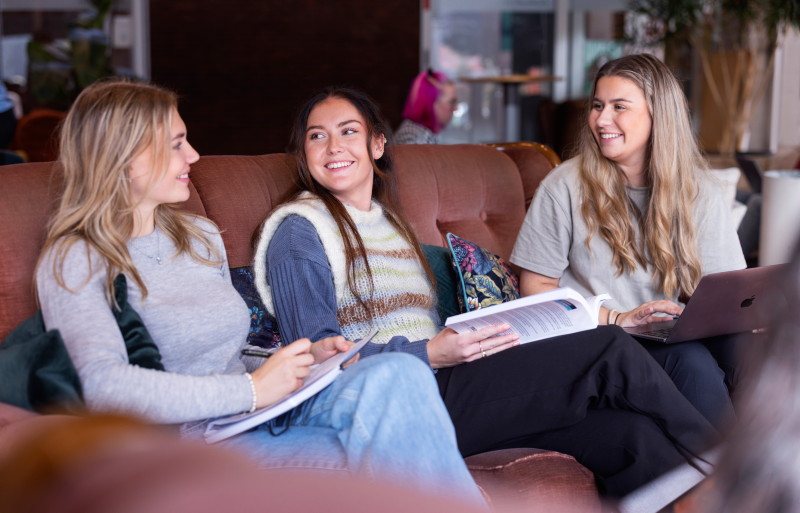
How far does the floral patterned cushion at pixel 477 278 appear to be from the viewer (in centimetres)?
233

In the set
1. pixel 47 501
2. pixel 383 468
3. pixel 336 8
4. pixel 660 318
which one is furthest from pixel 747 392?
pixel 336 8

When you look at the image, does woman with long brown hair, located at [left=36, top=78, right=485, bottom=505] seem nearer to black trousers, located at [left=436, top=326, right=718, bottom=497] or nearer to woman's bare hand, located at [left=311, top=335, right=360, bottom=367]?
woman's bare hand, located at [left=311, top=335, right=360, bottom=367]

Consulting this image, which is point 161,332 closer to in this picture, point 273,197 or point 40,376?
point 40,376

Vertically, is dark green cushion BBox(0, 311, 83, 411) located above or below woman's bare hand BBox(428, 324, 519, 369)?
above

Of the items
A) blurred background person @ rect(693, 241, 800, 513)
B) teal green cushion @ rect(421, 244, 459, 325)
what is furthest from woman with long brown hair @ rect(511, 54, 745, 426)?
blurred background person @ rect(693, 241, 800, 513)

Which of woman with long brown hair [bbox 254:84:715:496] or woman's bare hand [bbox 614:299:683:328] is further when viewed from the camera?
woman's bare hand [bbox 614:299:683:328]

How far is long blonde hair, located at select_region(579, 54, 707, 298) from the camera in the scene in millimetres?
2303

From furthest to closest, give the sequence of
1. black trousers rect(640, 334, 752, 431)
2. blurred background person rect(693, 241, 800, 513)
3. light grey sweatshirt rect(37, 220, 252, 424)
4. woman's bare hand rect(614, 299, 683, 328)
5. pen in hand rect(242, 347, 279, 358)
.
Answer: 1. woman's bare hand rect(614, 299, 683, 328)
2. black trousers rect(640, 334, 752, 431)
3. pen in hand rect(242, 347, 279, 358)
4. light grey sweatshirt rect(37, 220, 252, 424)
5. blurred background person rect(693, 241, 800, 513)

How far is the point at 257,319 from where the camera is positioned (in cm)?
201

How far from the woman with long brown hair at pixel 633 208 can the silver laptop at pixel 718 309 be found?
0.26m

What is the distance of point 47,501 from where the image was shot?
0.44 m

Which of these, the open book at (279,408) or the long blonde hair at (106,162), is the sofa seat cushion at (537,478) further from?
the long blonde hair at (106,162)

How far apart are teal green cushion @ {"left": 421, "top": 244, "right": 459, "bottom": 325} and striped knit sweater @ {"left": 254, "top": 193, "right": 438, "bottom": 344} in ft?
0.58

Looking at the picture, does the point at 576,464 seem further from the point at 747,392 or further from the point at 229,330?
the point at 747,392
